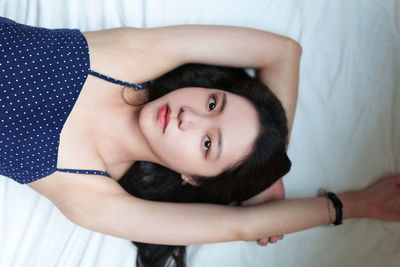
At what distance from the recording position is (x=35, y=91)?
1.24 meters

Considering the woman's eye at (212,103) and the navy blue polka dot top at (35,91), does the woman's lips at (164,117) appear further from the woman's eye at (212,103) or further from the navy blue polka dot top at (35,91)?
the navy blue polka dot top at (35,91)

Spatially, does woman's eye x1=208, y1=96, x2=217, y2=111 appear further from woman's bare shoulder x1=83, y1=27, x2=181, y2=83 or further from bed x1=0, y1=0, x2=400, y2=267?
bed x1=0, y1=0, x2=400, y2=267

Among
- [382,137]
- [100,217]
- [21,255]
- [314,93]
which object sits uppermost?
[314,93]

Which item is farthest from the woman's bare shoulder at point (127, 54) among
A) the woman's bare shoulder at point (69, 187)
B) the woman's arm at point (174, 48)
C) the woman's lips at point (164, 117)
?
the woman's bare shoulder at point (69, 187)

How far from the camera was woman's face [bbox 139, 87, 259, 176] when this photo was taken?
1201 millimetres

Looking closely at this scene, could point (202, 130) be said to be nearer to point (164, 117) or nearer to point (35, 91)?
point (164, 117)

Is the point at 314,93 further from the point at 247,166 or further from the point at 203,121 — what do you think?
the point at 203,121

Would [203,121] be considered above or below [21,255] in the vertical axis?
above

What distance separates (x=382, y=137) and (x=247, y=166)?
70 cm

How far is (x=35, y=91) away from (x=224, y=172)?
704 mm

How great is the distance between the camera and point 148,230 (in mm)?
1343

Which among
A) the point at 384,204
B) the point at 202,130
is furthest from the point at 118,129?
the point at 384,204

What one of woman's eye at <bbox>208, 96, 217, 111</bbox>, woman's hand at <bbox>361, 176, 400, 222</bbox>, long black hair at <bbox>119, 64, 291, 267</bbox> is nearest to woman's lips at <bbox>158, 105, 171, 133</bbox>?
woman's eye at <bbox>208, 96, 217, 111</bbox>

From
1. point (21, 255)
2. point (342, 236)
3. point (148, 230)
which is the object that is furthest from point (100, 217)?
point (342, 236)
